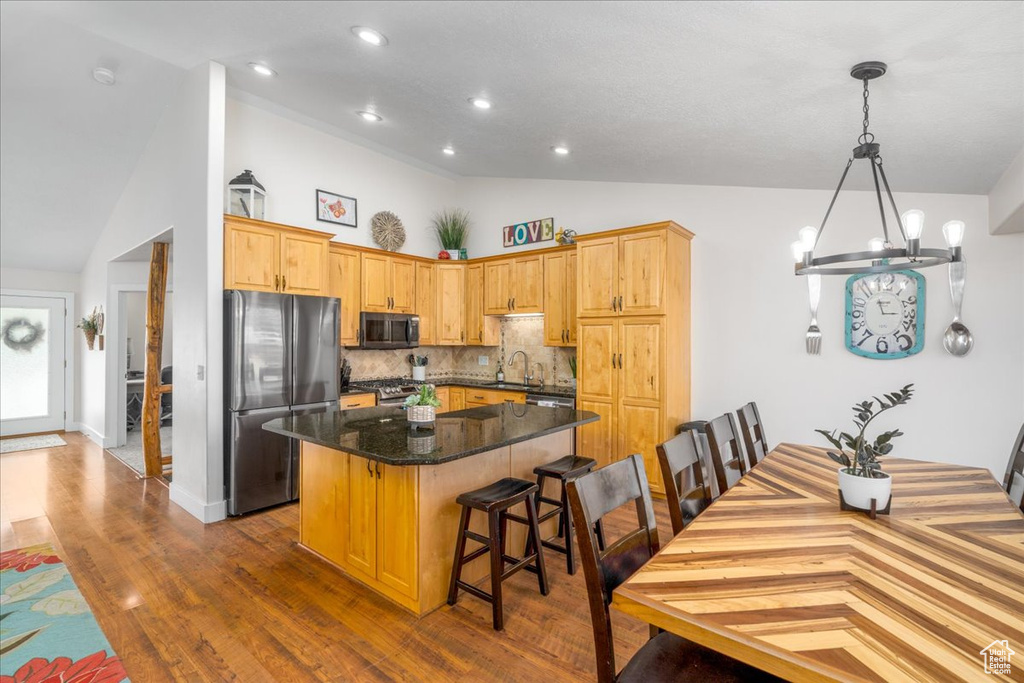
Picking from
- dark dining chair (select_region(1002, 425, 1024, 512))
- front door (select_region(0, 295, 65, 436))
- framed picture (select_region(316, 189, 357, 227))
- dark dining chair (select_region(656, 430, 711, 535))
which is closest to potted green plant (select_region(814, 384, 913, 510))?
dark dining chair (select_region(656, 430, 711, 535))

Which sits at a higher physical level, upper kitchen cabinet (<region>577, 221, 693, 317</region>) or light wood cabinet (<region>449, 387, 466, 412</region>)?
upper kitchen cabinet (<region>577, 221, 693, 317</region>)

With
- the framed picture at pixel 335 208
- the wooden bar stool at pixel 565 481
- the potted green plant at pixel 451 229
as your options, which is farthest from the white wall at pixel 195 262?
the potted green plant at pixel 451 229

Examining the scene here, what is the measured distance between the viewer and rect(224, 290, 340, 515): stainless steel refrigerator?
3.75 metres

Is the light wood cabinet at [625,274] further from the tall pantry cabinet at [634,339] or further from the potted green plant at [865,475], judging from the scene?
the potted green plant at [865,475]

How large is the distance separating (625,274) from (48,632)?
4.38m

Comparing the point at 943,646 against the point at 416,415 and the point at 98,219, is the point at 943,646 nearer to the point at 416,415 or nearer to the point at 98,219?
the point at 416,415

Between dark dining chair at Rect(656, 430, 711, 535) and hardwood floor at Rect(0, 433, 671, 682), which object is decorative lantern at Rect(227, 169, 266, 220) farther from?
dark dining chair at Rect(656, 430, 711, 535)

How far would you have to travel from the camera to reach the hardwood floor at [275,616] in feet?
6.71

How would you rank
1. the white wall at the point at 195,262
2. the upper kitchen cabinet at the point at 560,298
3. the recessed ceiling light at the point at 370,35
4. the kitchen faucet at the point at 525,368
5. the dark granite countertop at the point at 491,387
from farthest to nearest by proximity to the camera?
the kitchen faucet at the point at 525,368
the upper kitchen cabinet at the point at 560,298
the dark granite countertop at the point at 491,387
the white wall at the point at 195,262
the recessed ceiling light at the point at 370,35

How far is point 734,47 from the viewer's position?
83.5 inches

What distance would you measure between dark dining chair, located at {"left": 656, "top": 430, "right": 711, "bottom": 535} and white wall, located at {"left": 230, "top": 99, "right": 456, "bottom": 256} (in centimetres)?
404

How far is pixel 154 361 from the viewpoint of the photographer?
5.04m

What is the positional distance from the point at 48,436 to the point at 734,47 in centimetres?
946

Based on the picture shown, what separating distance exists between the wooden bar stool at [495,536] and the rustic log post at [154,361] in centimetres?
419
